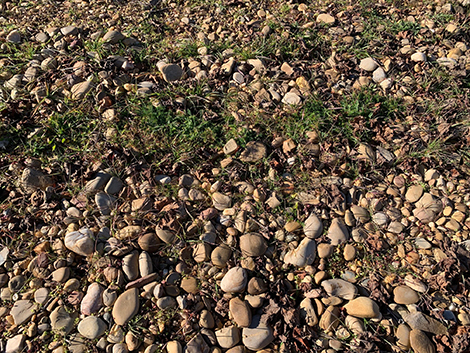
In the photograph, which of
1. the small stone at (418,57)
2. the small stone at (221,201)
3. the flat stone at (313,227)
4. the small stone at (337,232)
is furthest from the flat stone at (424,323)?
the small stone at (418,57)

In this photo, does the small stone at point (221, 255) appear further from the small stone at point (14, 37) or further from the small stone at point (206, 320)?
the small stone at point (14, 37)

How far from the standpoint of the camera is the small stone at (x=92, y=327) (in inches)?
86.4

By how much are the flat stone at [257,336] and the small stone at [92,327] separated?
0.88 meters

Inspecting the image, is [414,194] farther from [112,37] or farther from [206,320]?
[112,37]

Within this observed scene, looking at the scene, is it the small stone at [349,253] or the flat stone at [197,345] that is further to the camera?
the small stone at [349,253]

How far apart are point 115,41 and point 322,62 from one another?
79.9 inches

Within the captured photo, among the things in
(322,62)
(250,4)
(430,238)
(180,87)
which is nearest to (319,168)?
(430,238)

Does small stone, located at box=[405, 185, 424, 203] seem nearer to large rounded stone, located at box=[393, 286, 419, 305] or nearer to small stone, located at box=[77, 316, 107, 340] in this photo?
large rounded stone, located at box=[393, 286, 419, 305]

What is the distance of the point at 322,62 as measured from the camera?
135 inches

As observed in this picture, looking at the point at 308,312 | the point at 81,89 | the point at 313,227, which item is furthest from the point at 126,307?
the point at 81,89

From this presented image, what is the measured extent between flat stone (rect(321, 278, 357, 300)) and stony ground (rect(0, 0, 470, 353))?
14mm

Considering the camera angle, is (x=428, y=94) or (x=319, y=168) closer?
(x=319, y=168)

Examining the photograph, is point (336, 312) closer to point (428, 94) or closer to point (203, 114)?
point (203, 114)

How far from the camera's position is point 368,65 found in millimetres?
3350
